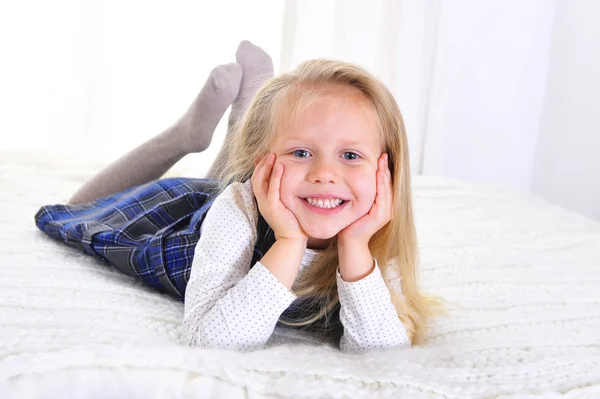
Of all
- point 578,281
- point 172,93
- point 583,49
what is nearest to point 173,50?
point 172,93

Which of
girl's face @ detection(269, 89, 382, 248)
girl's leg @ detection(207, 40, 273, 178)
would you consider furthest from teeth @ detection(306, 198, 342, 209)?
girl's leg @ detection(207, 40, 273, 178)

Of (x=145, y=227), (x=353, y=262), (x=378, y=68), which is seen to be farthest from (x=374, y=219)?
(x=378, y=68)

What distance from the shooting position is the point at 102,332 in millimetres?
829

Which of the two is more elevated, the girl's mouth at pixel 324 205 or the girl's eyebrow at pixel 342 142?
the girl's eyebrow at pixel 342 142

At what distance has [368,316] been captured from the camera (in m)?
0.94

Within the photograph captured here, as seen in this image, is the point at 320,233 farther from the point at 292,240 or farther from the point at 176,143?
the point at 176,143

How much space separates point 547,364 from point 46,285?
2.27 ft

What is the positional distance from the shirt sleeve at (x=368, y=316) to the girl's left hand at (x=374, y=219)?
0.05 meters

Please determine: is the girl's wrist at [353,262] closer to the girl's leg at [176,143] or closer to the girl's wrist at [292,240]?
the girl's wrist at [292,240]

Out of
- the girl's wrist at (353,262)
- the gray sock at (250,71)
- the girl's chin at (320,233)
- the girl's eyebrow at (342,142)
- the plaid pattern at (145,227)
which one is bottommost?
the plaid pattern at (145,227)

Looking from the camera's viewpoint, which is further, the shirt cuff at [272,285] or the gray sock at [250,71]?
the gray sock at [250,71]

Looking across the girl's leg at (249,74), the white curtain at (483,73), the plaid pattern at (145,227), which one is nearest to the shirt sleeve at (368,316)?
the plaid pattern at (145,227)

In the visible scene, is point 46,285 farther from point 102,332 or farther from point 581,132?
point 581,132

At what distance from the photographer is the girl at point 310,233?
0.92m
